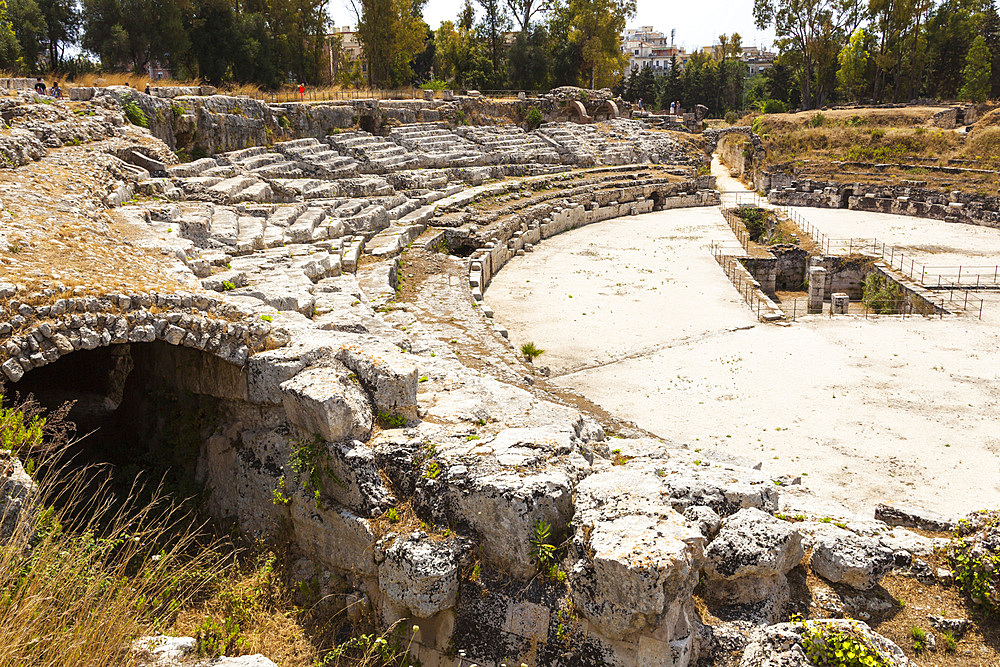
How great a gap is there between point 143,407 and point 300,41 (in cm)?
3111

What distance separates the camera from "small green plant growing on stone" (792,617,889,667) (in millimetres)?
4500

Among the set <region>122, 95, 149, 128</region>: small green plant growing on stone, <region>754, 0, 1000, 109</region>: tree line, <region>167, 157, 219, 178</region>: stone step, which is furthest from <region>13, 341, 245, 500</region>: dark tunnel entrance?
<region>754, 0, 1000, 109</region>: tree line

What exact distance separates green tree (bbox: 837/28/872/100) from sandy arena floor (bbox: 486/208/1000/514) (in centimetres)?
4140

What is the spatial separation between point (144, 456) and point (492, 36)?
149 ft

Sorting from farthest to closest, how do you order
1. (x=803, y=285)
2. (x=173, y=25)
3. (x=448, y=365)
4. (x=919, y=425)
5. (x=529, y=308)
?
(x=173, y=25), (x=803, y=285), (x=529, y=308), (x=919, y=425), (x=448, y=365)

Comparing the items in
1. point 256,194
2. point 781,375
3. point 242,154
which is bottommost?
point 781,375

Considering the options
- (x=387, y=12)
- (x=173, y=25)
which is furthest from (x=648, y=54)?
(x=173, y=25)

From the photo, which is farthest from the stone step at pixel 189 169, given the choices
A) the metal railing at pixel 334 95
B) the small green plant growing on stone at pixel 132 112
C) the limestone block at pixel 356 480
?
the limestone block at pixel 356 480

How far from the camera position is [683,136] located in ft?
131

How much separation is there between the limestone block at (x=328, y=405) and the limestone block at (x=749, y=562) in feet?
10.2

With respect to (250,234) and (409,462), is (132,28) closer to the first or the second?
(250,234)

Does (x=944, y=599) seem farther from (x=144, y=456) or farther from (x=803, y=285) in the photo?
(x=803, y=285)

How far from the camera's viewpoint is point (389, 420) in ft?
21.9

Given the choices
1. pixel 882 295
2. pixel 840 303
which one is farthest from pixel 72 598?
pixel 882 295
